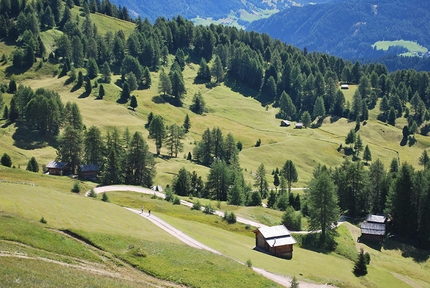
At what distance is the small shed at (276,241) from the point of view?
68438mm

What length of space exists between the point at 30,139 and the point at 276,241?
95.7 m

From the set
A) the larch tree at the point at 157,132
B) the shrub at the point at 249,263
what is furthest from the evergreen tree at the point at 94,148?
the shrub at the point at 249,263

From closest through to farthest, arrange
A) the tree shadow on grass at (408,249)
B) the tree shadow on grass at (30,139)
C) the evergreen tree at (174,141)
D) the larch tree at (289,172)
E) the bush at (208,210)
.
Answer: the tree shadow on grass at (408,249) → the bush at (208,210) → the tree shadow on grass at (30,139) → the larch tree at (289,172) → the evergreen tree at (174,141)

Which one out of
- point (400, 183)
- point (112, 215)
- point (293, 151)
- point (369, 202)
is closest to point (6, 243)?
point (112, 215)

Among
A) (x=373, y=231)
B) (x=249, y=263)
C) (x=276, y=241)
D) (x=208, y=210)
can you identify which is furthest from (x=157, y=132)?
(x=249, y=263)

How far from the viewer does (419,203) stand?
314ft

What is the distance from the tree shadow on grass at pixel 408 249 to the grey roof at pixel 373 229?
2964 mm

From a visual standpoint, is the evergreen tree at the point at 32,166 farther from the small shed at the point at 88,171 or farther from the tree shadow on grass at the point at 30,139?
the tree shadow on grass at the point at 30,139

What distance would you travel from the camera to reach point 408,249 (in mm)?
90375

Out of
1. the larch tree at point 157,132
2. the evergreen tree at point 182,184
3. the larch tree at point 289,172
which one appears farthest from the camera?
the larch tree at point 157,132

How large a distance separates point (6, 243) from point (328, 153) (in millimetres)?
155568

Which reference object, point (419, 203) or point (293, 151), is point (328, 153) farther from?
point (419, 203)

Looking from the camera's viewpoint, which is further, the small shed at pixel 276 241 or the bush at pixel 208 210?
the bush at pixel 208 210

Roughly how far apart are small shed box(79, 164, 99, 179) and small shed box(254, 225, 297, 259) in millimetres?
58297
